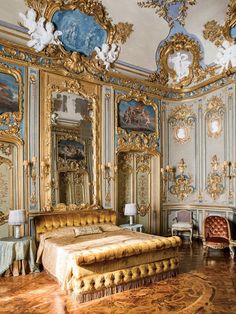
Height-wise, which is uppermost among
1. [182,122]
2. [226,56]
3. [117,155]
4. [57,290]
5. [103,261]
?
[226,56]

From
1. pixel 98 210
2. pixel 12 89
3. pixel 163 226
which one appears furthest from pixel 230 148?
pixel 12 89

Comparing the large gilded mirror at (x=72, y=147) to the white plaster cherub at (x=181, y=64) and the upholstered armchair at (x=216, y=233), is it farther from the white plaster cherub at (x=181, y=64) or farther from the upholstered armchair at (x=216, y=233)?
the white plaster cherub at (x=181, y=64)

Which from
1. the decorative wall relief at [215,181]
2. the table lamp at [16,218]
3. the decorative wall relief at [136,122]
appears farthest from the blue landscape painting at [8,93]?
the decorative wall relief at [215,181]

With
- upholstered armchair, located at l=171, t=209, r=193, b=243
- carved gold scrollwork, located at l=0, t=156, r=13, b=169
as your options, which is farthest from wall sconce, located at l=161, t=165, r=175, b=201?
carved gold scrollwork, located at l=0, t=156, r=13, b=169

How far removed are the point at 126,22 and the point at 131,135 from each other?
10.2ft

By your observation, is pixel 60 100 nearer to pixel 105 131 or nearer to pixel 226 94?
pixel 105 131

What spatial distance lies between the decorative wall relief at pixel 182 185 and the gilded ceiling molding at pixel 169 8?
4.28 m

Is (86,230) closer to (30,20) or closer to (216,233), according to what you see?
(216,233)

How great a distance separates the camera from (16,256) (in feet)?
18.7

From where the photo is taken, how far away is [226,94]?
840cm

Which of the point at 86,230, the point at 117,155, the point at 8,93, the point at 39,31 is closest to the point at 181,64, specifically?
the point at 117,155

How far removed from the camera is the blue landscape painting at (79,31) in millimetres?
6992

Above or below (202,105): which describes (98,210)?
below

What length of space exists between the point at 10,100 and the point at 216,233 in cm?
619
